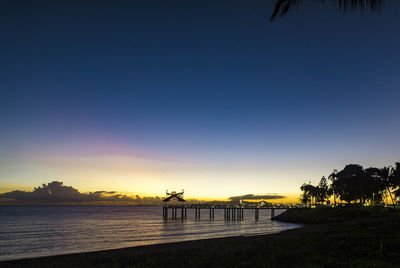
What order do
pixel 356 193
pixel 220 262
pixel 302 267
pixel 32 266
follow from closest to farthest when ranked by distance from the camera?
1. pixel 302 267
2. pixel 220 262
3. pixel 32 266
4. pixel 356 193

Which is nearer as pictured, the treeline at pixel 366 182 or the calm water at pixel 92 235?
the calm water at pixel 92 235

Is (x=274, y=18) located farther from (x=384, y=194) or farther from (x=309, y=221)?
(x=384, y=194)

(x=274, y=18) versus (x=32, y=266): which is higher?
(x=274, y=18)

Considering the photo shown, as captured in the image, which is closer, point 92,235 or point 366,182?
point 92,235

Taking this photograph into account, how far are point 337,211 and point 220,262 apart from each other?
6714cm

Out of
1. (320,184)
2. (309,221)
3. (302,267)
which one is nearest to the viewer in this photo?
(302,267)

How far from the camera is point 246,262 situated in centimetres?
1566

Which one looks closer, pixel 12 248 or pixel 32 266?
pixel 32 266

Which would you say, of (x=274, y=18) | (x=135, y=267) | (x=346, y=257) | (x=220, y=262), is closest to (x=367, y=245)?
(x=346, y=257)

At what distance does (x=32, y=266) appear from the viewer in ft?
74.2

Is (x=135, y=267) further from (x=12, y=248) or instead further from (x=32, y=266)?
(x=12, y=248)

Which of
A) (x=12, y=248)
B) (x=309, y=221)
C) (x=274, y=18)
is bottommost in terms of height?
(x=309, y=221)

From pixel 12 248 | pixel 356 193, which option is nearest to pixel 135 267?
pixel 12 248

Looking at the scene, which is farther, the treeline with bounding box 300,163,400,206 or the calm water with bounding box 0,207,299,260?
the treeline with bounding box 300,163,400,206
